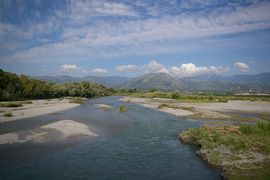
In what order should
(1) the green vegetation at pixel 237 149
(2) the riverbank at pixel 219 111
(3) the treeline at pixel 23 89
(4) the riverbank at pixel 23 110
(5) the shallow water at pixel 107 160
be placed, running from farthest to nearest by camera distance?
1. (3) the treeline at pixel 23 89
2. (2) the riverbank at pixel 219 111
3. (4) the riverbank at pixel 23 110
4. (5) the shallow water at pixel 107 160
5. (1) the green vegetation at pixel 237 149

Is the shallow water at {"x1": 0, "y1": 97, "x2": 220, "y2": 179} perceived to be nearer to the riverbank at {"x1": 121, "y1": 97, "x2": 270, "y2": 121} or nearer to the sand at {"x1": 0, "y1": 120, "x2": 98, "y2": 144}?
the sand at {"x1": 0, "y1": 120, "x2": 98, "y2": 144}

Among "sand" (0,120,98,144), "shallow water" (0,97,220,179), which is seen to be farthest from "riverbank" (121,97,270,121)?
"sand" (0,120,98,144)

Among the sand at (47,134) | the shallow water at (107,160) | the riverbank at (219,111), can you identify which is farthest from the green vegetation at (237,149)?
the riverbank at (219,111)

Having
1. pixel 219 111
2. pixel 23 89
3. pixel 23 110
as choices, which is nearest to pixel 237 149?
pixel 219 111

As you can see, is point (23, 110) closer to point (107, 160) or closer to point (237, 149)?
point (107, 160)

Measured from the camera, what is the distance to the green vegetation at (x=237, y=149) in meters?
21.5

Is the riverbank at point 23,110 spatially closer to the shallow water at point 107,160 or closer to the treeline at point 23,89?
the treeline at point 23,89

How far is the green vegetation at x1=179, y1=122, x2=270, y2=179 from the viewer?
70.6 feet

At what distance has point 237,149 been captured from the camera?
27.4 m

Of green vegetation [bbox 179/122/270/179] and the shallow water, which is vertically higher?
green vegetation [bbox 179/122/270/179]

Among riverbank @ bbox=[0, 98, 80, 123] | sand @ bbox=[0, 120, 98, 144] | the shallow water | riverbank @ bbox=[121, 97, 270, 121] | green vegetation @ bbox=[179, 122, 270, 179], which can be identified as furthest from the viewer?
riverbank @ bbox=[121, 97, 270, 121]

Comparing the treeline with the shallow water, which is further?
the treeline

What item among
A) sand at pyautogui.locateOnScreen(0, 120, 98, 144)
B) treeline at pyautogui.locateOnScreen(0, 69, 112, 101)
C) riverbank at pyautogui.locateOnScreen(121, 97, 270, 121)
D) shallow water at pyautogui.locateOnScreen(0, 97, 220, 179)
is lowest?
shallow water at pyautogui.locateOnScreen(0, 97, 220, 179)

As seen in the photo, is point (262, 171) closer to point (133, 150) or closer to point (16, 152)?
point (133, 150)
